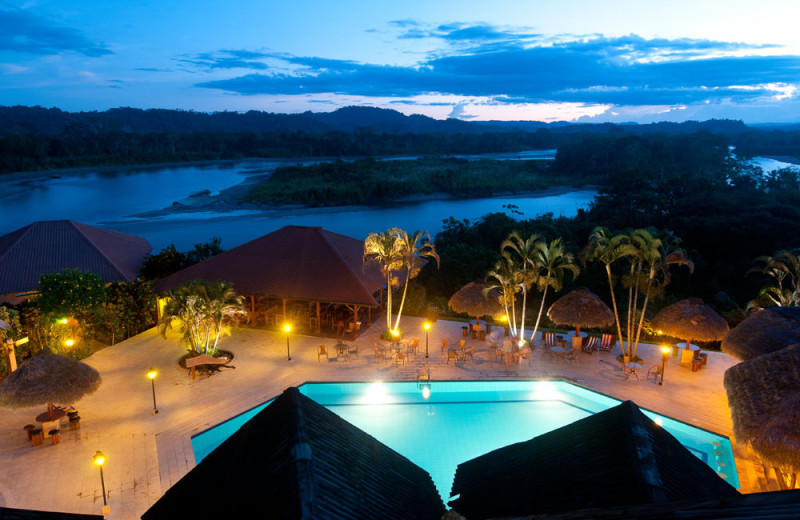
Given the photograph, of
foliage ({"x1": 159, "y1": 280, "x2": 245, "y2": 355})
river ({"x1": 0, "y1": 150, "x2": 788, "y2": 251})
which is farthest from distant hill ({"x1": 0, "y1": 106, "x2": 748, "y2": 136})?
foliage ({"x1": 159, "y1": 280, "x2": 245, "y2": 355})

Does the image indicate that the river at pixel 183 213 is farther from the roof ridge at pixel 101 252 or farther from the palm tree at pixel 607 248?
the palm tree at pixel 607 248

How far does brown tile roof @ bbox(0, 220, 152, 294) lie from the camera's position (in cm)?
1440

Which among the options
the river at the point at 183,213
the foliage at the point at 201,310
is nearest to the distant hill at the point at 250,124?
the river at the point at 183,213

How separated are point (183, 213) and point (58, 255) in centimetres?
3454

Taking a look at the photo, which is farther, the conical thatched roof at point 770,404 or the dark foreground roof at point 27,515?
the conical thatched roof at point 770,404

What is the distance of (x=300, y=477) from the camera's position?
429 cm

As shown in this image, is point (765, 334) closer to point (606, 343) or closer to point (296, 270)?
point (606, 343)

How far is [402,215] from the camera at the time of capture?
52062 millimetres

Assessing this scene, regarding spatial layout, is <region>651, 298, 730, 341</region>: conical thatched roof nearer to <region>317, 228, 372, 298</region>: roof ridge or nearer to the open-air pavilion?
the open-air pavilion

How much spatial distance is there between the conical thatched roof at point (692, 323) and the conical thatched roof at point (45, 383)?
510 inches

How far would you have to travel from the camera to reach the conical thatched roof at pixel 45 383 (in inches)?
352

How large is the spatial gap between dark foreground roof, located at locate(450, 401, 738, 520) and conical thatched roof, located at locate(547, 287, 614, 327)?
26.3 ft

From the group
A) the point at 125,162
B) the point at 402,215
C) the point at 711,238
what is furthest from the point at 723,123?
the point at 125,162

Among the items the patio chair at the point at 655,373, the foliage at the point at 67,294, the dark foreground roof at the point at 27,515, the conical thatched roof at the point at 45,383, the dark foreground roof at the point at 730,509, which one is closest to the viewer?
the dark foreground roof at the point at 730,509
